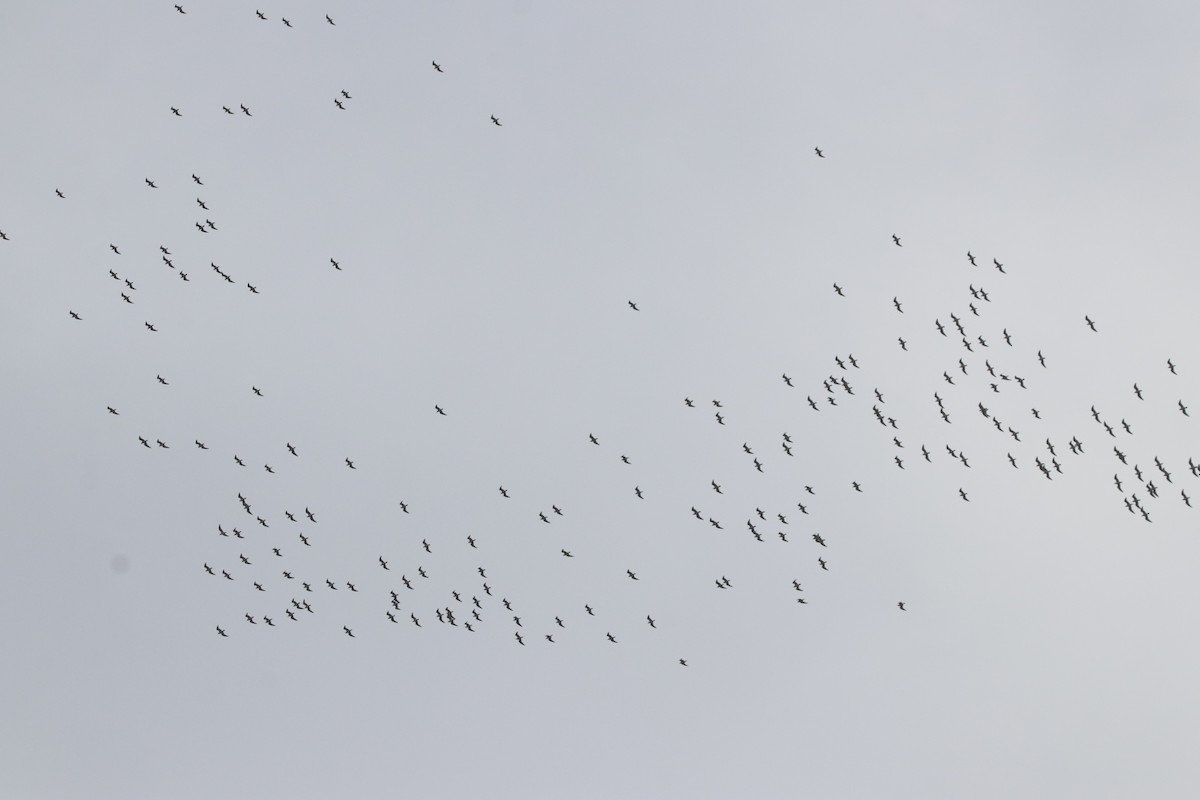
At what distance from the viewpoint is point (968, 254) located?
520 ft

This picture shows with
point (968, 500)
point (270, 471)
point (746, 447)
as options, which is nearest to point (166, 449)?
point (270, 471)

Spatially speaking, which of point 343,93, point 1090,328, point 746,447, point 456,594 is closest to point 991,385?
point 1090,328

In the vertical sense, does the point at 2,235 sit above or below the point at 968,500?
below

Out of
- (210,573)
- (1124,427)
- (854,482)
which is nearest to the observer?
(1124,427)

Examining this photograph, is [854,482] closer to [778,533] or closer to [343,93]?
[778,533]

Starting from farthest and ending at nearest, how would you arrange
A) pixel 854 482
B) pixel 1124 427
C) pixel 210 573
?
pixel 210 573
pixel 854 482
pixel 1124 427

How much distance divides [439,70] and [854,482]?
54343mm

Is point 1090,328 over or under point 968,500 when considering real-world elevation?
over

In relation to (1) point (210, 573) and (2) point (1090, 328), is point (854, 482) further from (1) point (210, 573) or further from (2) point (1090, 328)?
(1) point (210, 573)

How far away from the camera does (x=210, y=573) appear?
183250 millimetres

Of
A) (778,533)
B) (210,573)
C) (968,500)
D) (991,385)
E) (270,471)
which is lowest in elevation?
(210,573)

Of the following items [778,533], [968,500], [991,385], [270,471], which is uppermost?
[991,385]

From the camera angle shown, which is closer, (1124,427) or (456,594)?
(1124,427)

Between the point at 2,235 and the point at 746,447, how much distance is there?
7125cm
